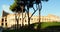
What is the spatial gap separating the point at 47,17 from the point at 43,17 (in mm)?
1381

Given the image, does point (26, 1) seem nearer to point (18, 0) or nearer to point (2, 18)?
point (18, 0)

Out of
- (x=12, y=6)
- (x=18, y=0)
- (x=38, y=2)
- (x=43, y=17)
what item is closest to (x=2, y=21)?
(x=43, y=17)

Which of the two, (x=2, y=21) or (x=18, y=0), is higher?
(x=18, y=0)

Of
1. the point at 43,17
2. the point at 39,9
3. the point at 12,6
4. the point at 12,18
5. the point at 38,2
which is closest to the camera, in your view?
the point at 39,9

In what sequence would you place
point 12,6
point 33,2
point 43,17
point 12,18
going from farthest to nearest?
point 12,18 < point 43,17 < point 12,6 < point 33,2

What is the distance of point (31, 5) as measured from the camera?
37719mm

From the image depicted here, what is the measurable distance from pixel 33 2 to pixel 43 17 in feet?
95.3

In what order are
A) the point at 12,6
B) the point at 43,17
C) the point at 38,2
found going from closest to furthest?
the point at 38,2
the point at 12,6
the point at 43,17

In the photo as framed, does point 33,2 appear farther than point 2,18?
No

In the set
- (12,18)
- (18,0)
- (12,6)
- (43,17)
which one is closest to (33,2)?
(18,0)

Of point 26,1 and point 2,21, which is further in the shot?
point 2,21

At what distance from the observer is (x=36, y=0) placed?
35.9 m

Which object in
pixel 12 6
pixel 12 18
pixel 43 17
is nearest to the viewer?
pixel 12 6

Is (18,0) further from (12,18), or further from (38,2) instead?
(12,18)
